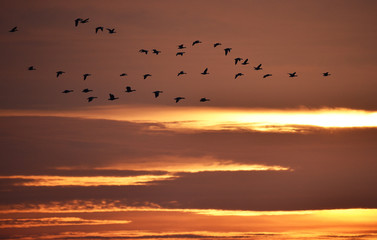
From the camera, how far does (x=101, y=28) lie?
512 feet

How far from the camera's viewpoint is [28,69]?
507 feet

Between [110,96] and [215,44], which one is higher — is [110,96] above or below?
below

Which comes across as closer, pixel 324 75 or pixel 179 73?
pixel 324 75

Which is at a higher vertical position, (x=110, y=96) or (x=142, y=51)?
(x=142, y=51)

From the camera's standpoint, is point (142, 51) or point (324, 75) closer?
point (324, 75)

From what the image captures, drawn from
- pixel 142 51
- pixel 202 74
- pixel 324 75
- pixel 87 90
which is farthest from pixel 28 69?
pixel 324 75

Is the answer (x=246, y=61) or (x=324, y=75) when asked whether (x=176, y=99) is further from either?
(x=324, y=75)

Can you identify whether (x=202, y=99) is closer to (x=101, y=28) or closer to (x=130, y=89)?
(x=130, y=89)

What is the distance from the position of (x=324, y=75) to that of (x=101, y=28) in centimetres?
4333

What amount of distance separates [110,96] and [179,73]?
16.4m

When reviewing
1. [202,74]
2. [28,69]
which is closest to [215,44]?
[202,74]

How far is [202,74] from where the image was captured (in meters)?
155

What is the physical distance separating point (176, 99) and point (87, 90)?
17324 millimetres

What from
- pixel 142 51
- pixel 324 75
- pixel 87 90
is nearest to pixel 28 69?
pixel 87 90
